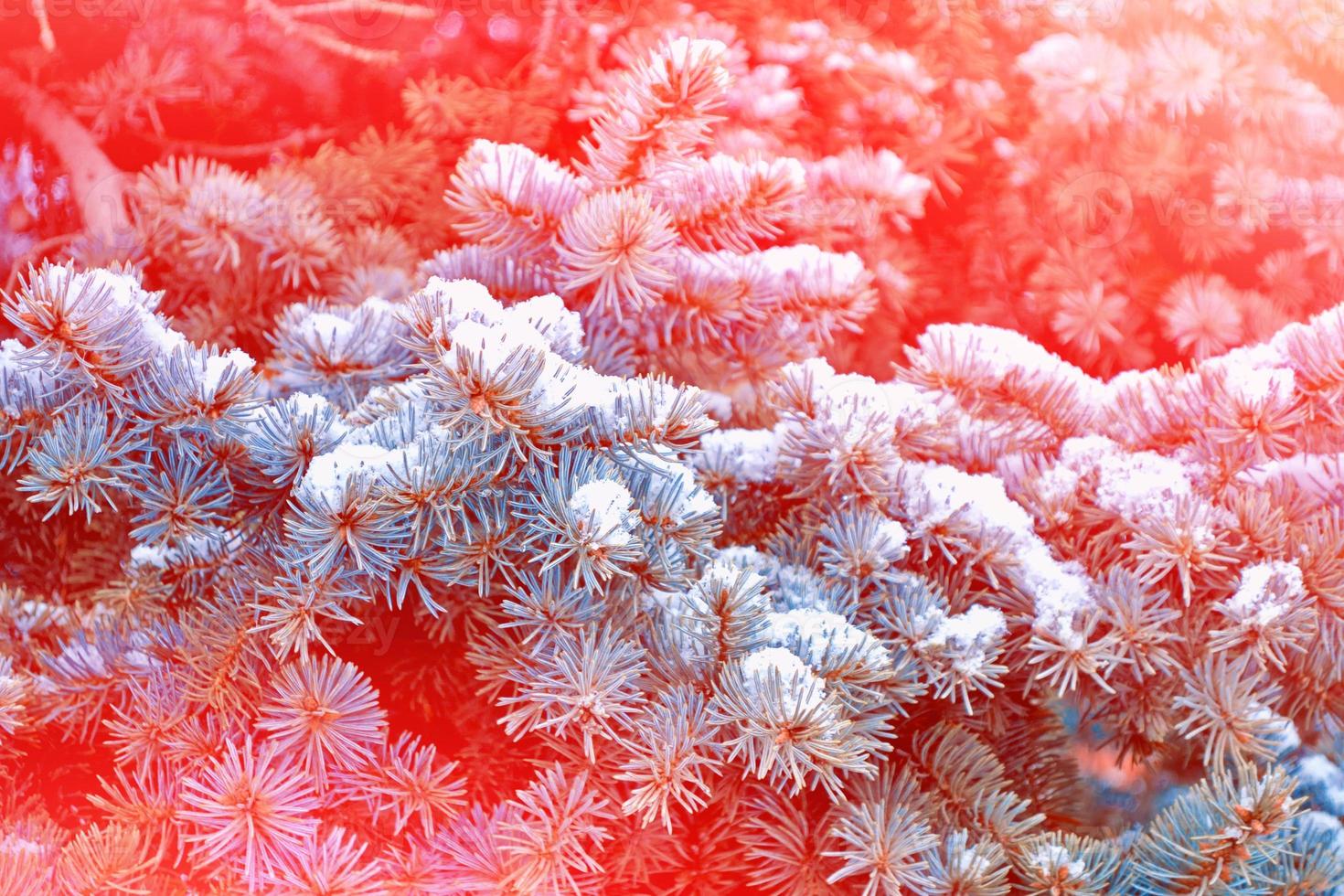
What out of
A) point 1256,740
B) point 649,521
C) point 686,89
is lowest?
point 1256,740

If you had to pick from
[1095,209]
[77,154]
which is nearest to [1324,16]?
[1095,209]

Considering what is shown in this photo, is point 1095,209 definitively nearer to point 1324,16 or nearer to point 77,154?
point 1324,16

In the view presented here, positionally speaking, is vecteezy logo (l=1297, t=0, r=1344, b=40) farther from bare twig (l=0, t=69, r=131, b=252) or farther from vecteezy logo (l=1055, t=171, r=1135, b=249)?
bare twig (l=0, t=69, r=131, b=252)

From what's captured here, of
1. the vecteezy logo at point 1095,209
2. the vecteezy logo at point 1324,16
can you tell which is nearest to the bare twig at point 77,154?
the vecteezy logo at point 1095,209

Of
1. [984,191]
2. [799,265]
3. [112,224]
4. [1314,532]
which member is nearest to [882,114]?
[984,191]

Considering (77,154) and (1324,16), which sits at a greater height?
(1324,16)

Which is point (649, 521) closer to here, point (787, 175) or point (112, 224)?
point (787, 175)
